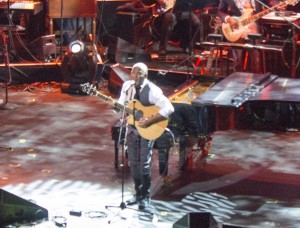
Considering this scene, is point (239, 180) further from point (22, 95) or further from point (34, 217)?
point (22, 95)

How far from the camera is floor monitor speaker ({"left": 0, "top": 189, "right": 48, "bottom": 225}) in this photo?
9.29 metres

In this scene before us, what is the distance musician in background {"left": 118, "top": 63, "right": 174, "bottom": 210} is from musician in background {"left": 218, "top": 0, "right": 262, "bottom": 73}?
6250mm

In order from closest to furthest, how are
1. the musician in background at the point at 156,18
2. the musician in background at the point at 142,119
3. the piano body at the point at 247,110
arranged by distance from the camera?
the piano body at the point at 247,110, the musician in background at the point at 142,119, the musician in background at the point at 156,18

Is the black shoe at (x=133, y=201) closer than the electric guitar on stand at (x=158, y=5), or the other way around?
the black shoe at (x=133, y=201)

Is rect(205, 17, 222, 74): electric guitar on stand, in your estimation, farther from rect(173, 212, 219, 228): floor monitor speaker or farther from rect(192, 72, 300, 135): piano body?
rect(173, 212, 219, 228): floor monitor speaker

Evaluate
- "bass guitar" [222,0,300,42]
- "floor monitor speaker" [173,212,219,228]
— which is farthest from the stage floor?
"bass guitar" [222,0,300,42]

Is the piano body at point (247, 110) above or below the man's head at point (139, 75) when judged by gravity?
below

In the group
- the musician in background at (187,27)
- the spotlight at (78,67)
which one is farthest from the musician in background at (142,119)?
the musician in background at (187,27)

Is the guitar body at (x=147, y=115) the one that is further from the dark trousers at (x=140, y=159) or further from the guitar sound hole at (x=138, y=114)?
the dark trousers at (x=140, y=159)

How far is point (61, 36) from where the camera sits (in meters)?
18.6

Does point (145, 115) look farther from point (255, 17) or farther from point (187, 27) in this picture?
point (187, 27)

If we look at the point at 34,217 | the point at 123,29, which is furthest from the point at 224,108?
the point at 123,29

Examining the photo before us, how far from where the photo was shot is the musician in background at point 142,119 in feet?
34.0

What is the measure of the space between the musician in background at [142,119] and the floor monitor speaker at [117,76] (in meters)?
6.23
